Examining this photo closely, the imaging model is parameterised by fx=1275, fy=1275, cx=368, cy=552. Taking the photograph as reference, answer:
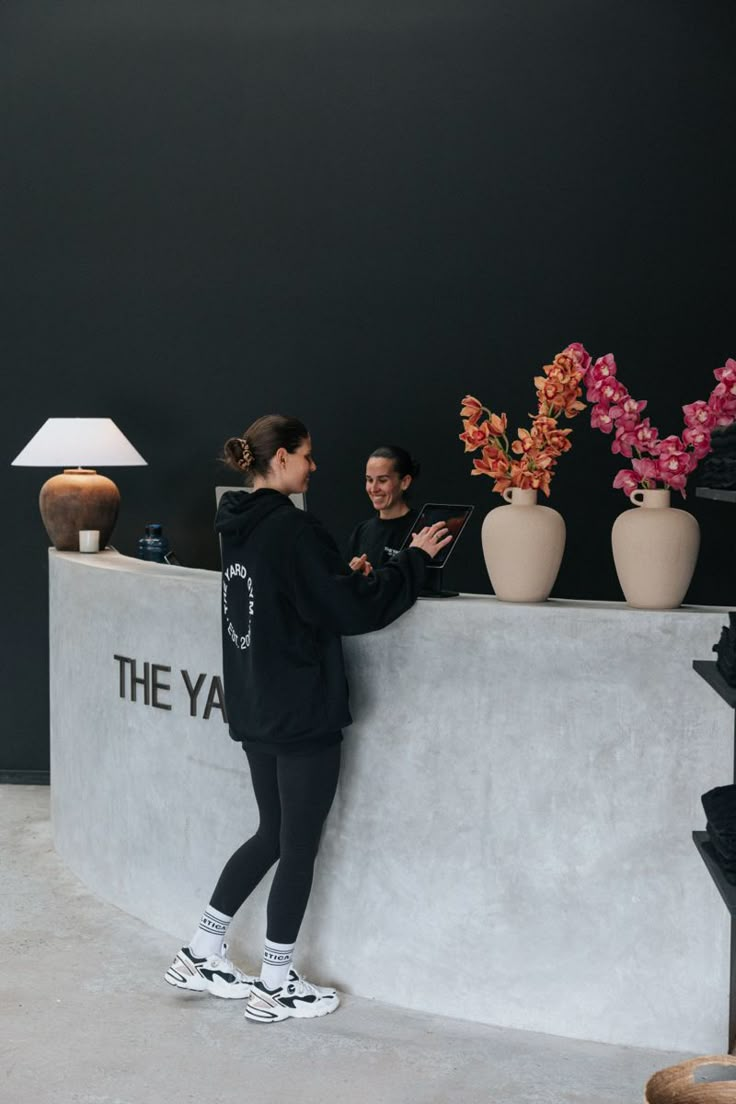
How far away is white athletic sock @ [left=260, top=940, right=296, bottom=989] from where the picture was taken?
343 centimetres

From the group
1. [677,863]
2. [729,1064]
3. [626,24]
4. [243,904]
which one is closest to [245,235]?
[626,24]

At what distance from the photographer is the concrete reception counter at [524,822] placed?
10.6 feet

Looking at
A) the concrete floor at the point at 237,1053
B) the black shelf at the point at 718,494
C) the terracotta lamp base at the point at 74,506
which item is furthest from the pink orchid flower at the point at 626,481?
the terracotta lamp base at the point at 74,506

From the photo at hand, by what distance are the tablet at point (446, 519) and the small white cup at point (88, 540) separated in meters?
1.68

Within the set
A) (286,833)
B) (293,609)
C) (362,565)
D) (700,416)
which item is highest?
(700,416)

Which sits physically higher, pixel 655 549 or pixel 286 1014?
pixel 655 549

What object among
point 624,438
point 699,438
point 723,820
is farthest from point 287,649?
point 723,820

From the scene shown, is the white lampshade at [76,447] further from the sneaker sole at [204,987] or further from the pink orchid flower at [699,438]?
the pink orchid flower at [699,438]

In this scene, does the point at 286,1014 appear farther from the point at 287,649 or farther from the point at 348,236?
the point at 348,236

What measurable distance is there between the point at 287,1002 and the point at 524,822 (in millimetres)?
811

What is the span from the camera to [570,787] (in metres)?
3.30

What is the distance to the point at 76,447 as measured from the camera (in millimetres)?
4945

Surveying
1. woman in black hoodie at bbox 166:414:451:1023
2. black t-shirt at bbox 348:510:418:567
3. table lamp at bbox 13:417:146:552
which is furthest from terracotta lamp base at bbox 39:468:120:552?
woman in black hoodie at bbox 166:414:451:1023

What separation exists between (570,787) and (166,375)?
343 centimetres
